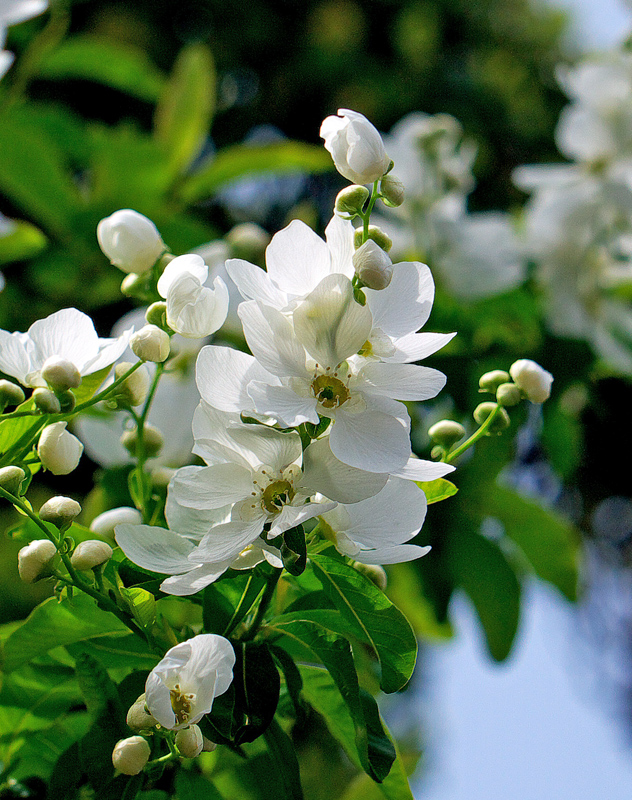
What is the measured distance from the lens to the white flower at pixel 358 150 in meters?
0.40

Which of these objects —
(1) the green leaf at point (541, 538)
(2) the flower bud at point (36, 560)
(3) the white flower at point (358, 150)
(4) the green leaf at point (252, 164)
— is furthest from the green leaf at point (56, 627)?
(4) the green leaf at point (252, 164)

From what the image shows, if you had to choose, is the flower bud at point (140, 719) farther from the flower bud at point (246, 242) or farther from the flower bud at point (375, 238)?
the flower bud at point (246, 242)

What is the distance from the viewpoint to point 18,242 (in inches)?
35.5

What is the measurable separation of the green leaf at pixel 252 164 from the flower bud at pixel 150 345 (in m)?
0.85

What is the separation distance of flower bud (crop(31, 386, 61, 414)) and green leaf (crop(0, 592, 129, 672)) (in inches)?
4.1

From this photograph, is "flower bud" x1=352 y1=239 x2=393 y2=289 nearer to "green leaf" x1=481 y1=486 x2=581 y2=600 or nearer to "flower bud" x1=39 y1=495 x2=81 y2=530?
"flower bud" x1=39 y1=495 x2=81 y2=530

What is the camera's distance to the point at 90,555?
38cm

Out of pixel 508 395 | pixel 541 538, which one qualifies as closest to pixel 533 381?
pixel 508 395

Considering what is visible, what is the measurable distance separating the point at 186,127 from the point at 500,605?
844 millimetres

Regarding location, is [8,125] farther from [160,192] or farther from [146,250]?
[146,250]

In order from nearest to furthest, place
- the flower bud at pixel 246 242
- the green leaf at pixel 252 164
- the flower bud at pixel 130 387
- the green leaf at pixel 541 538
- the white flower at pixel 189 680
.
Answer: the white flower at pixel 189 680, the flower bud at pixel 130 387, the flower bud at pixel 246 242, the green leaf at pixel 541 538, the green leaf at pixel 252 164

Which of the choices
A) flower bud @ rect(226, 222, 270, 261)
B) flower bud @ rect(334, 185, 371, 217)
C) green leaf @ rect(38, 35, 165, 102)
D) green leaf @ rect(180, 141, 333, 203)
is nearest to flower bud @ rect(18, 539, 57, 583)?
flower bud @ rect(334, 185, 371, 217)

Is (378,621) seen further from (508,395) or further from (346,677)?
(508,395)

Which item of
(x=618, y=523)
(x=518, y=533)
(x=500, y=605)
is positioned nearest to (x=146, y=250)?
(x=500, y=605)
